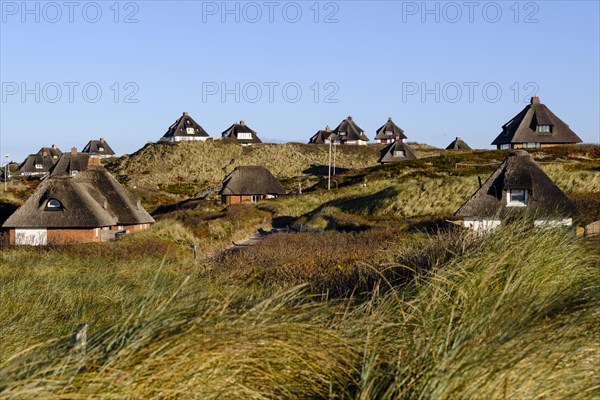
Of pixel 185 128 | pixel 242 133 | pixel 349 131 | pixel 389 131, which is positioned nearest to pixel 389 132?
pixel 389 131

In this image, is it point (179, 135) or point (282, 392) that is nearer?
point (282, 392)

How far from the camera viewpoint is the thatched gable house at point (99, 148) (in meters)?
126

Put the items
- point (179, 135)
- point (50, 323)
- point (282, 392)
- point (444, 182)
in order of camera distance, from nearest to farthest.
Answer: point (282, 392), point (50, 323), point (444, 182), point (179, 135)

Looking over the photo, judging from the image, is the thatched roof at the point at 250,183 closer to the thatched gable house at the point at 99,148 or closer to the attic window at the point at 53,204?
the attic window at the point at 53,204

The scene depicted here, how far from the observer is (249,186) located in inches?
2483

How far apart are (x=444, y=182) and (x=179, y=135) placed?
223ft

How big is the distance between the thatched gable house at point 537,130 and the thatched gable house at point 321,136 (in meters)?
43.2

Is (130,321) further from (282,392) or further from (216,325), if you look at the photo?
(282,392)

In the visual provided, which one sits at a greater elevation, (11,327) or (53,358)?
(53,358)

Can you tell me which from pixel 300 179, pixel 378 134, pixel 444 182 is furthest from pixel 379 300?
pixel 378 134

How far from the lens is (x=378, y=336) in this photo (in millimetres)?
4641

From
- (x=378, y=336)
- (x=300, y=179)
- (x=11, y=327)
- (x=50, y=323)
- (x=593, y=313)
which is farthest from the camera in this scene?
(x=300, y=179)

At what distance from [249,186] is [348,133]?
169 ft

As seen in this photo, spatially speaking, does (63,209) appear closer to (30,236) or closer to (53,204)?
(53,204)
